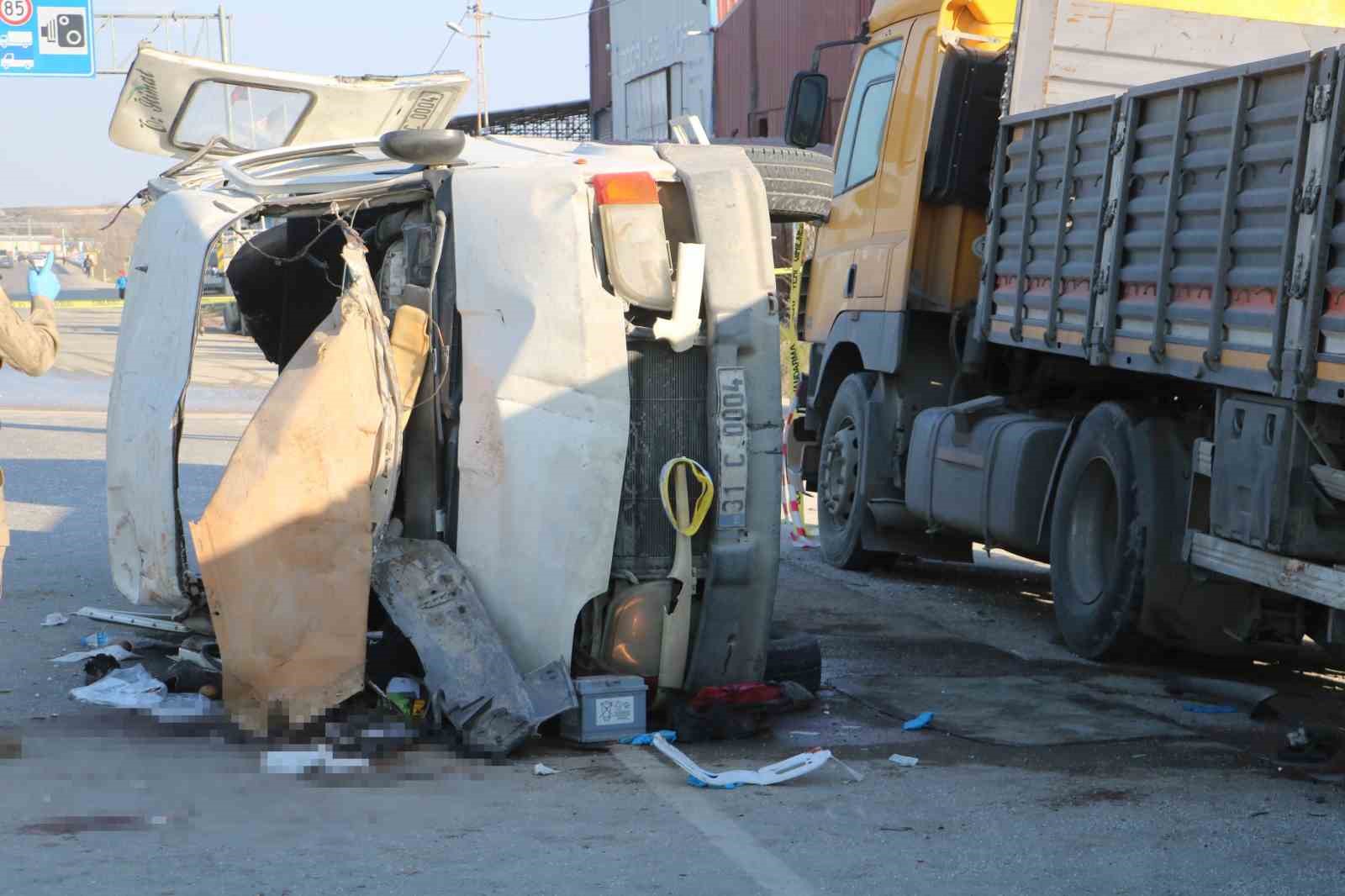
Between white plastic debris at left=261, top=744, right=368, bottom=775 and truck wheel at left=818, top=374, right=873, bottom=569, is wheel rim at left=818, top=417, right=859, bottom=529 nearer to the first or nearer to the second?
truck wheel at left=818, top=374, right=873, bottom=569

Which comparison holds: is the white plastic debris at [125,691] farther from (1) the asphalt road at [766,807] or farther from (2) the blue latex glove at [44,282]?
(2) the blue latex glove at [44,282]

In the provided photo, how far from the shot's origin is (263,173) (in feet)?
21.5

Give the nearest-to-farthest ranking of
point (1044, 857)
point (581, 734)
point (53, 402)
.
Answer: point (1044, 857)
point (581, 734)
point (53, 402)

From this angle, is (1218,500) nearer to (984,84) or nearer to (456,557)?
(456,557)

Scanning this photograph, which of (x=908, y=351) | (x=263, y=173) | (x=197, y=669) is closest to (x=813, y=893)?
(x=197, y=669)

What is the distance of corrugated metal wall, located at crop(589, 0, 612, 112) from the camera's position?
40156 mm

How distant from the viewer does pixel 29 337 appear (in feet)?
19.7

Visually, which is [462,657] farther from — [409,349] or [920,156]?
[920,156]

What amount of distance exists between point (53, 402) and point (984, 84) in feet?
44.2

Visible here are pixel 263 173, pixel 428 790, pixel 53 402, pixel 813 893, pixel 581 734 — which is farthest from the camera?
pixel 53 402

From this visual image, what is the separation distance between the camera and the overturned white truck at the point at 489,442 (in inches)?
213

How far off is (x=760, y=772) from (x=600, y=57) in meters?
37.8

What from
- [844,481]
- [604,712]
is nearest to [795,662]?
[604,712]

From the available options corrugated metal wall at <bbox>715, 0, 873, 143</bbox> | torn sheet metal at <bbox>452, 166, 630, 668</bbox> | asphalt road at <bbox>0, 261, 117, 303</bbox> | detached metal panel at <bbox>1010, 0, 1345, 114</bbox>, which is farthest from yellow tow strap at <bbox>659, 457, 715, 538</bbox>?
asphalt road at <bbox>0, 261, 117, 303</bbox>
